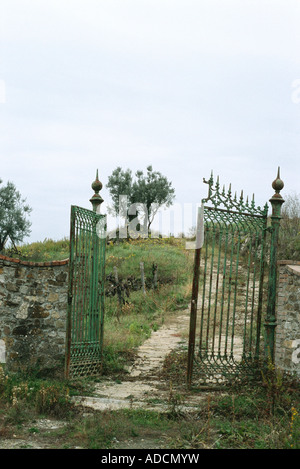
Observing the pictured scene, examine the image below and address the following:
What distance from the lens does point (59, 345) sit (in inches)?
331

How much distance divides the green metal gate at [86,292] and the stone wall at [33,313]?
23 cm

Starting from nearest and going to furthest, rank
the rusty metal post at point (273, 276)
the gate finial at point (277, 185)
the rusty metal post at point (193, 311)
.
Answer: the rusty metal post at point (193, 311)
the rusty metal post at point (273, 276)
the gate finial at point (277, 185)

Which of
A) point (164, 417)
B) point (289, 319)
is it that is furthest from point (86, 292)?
point (289, 319)

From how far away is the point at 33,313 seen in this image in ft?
27.4

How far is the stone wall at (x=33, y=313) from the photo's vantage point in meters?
8.22

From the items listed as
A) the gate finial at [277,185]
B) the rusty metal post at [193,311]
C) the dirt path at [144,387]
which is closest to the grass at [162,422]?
the dirt path at [144,387]

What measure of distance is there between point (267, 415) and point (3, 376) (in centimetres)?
393

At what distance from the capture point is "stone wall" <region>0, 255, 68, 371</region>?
8.22 metres

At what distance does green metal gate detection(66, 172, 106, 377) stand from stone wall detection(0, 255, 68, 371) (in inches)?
9.0

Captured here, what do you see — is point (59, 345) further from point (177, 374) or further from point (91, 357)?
point (177, 374)

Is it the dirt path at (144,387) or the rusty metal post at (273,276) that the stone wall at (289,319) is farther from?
the dirt path at (144,387)

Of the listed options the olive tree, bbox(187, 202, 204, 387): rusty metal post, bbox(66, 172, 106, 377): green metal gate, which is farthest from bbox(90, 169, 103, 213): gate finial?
the olive tree

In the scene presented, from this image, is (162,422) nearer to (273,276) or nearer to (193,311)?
(193,311)
